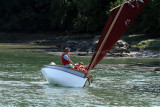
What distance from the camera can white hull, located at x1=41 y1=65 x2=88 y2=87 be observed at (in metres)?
26.2

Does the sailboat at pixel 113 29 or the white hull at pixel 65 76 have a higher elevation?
the sailboat at pixel 113 29

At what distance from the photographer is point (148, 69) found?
37.9 m

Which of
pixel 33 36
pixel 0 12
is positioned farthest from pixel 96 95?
pixel 0 12

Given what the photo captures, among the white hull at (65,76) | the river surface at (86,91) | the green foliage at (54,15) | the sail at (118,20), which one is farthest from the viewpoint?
the green foliage at (54,15)

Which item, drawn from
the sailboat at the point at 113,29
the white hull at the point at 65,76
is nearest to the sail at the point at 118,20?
the sailboat at the point at 113,29

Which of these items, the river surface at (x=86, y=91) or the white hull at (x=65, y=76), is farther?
the white hull at (x=65, y=76)

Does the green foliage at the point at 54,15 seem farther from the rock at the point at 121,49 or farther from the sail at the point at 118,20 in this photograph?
the sail at the point at 118,20

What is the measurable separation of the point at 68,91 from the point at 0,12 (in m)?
90.4

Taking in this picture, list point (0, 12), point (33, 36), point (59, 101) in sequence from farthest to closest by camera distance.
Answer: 1. point (0, 12)
2. point (33, 36)
3. point (59, 101)

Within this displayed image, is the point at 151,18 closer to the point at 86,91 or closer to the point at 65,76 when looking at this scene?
the point at 65,76

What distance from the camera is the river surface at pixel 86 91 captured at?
21370 mm

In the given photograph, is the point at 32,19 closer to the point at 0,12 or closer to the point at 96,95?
the point at 0,12

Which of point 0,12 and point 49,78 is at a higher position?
point 0,12

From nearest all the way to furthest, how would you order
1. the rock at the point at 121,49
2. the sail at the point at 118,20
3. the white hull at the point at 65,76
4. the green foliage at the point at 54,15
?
the sail at the point at 118,20 < the white hull at the point at 65,76 < the rock at the point at 121,49 < the green foliage at the point at 54,15
